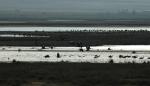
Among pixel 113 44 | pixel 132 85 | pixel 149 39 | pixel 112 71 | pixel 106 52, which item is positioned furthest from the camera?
pixel 149 39

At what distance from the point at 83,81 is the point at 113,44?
4338 centimetres

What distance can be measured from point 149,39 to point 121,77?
4843 cm

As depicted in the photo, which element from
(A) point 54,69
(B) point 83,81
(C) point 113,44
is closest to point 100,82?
(B) point 83,81

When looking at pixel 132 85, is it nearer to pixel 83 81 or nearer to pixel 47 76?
pixel 83 81

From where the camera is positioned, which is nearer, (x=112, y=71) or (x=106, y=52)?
(x=112, y=71)

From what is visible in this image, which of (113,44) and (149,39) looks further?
(149,39)

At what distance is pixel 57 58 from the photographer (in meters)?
50.2

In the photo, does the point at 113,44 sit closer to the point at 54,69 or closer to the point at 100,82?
the point at 54,69

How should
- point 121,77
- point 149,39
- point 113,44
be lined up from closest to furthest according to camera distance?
1. point 121,77
2. point 113,44
3. point 149,39

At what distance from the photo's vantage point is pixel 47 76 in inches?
1289

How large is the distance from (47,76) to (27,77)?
3.97 ft

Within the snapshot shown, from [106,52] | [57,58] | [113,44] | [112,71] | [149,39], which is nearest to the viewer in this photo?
[112,71]

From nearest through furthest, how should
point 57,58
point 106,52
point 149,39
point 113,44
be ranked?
1. point 57,58
2. point 106,52
3. point 113,44
4. point 149,39

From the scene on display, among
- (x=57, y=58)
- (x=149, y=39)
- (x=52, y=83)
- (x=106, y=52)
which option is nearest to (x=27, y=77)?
(x=52, y=83)
